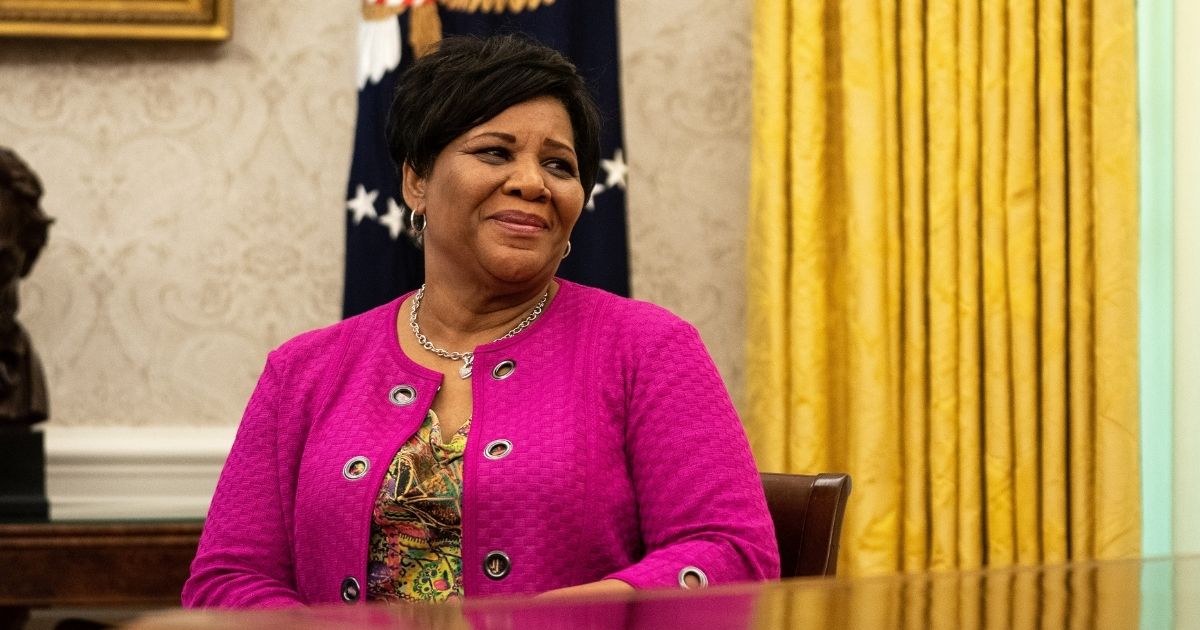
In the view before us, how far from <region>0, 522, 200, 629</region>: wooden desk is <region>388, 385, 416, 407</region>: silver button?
2.65 ft

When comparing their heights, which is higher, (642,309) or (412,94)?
(412,94)

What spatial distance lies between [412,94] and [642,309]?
486 mm

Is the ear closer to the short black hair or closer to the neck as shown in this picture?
the short black hair

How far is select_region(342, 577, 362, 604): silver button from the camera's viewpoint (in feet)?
5.84

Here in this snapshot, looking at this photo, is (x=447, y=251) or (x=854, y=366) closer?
(x=447, y=251)

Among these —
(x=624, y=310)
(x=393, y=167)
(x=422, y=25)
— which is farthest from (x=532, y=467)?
Answer: (x=422, y=25)

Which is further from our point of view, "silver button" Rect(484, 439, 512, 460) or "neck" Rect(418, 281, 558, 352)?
"neck" Rect(418, 281, 558, 352)

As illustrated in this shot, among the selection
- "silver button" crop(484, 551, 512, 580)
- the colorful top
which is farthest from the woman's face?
"silver button" crop(484, 551, 512, 580)

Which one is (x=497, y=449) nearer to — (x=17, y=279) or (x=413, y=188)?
(x=413, y=188)

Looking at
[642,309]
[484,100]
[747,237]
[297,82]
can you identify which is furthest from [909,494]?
[297,82]

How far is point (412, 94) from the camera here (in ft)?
6.49

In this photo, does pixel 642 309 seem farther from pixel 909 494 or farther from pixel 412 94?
pixel 909 494

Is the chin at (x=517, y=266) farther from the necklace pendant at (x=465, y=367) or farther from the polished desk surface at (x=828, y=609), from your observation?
the polished desk surface at (x=828, y=609)

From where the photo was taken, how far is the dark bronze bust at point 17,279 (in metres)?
2.77
